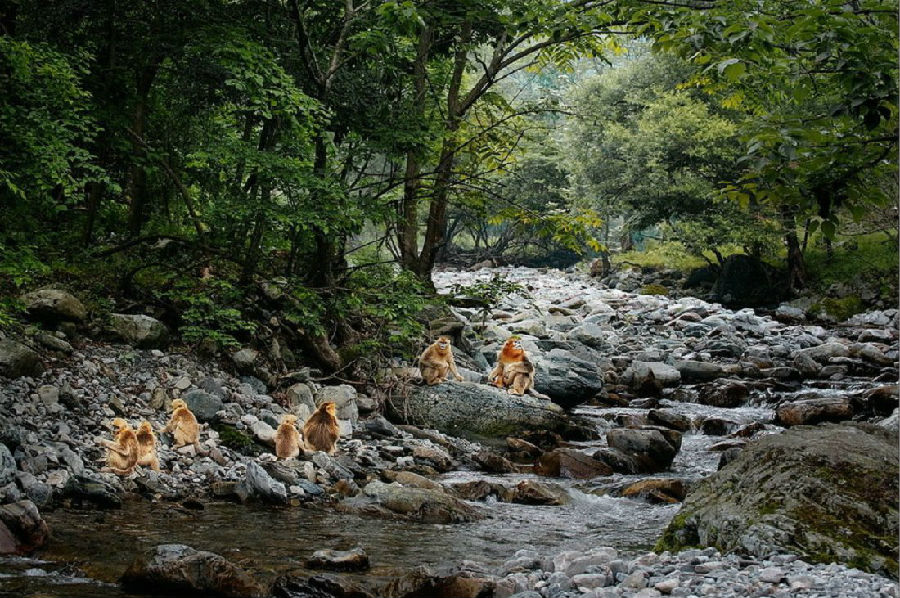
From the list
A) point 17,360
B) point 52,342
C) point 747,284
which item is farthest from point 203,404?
point 747,284

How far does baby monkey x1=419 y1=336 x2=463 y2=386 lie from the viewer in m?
11.8

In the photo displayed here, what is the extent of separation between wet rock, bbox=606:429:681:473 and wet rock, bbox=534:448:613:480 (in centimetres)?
62

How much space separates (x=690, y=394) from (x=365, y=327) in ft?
21.9

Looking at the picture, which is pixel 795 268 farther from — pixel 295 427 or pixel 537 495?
pixel 295 427

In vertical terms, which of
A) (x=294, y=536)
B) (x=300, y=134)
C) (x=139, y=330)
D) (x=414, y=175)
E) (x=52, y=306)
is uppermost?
(x=414, y=175)

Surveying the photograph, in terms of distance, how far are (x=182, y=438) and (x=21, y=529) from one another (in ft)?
9.30

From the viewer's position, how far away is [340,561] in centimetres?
543

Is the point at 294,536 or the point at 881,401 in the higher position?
the point at 881,401

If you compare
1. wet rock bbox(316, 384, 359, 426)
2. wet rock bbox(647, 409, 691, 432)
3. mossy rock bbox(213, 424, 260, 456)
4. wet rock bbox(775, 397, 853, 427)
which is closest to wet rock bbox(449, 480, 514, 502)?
mossy rock bbox(213, 424, 260, 456)

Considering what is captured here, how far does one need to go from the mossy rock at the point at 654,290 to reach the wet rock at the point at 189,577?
27.9 metres

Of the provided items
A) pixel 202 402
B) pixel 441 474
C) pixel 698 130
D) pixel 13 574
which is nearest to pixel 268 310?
pixel 202 402

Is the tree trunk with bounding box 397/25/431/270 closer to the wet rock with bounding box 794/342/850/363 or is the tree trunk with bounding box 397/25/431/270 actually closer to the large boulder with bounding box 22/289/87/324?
the large boulder with bounding box 22/289/87/324

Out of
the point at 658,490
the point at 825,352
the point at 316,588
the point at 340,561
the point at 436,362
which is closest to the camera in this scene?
the point at 316,588

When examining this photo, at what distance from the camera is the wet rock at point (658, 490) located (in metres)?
8.56
